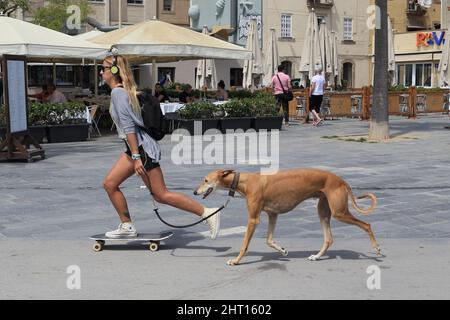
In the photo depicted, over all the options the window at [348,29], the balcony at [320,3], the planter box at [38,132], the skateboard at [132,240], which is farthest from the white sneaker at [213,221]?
the window at [348,29]

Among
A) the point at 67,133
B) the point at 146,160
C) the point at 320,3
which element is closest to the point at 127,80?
the point at 146,160

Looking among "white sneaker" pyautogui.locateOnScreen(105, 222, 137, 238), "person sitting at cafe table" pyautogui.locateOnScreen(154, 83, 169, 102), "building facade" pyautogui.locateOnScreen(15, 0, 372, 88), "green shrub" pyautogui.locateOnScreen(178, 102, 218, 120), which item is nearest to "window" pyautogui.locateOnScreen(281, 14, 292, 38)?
"building facade" pyautogui.locateOnScreen(15, 0, 372, 88)

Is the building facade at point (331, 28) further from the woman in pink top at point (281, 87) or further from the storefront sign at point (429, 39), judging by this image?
the woman in pink top at point (281, 87)

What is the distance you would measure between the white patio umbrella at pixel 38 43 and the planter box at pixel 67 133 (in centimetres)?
163

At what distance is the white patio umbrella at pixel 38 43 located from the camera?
14.6 metres

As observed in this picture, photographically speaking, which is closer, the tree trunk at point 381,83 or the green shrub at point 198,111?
the tree trunk at point 381,83

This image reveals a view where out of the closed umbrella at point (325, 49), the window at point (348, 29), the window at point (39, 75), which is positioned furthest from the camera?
the window at point (348, 29)

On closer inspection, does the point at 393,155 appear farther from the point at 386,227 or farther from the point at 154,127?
the point at 154,127

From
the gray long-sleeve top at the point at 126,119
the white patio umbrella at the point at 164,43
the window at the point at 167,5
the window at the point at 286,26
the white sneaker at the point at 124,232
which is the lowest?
the white sneaker at the point at 124,232

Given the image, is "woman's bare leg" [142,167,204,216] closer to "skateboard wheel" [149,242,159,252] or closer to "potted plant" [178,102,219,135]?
"skateboard wheel" [149,242,159,252]

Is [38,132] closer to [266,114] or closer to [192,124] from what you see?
[192,124]

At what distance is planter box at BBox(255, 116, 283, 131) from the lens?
61.0 feet

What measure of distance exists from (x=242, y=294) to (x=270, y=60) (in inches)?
838

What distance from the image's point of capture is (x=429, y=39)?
1768 inches
